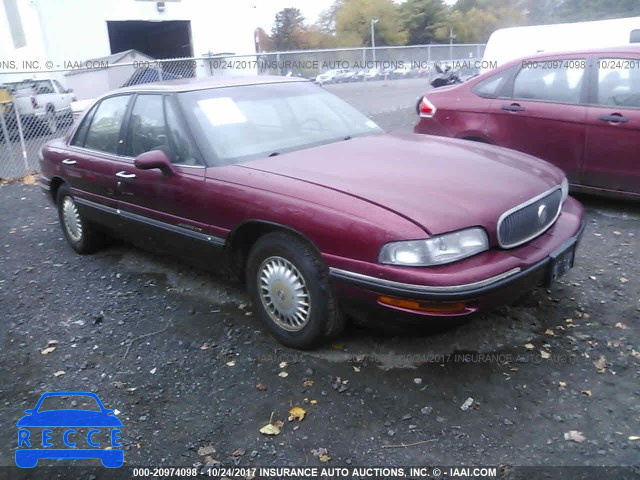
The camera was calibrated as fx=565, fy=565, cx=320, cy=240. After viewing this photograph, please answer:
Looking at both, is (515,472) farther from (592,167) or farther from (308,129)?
(592,167)

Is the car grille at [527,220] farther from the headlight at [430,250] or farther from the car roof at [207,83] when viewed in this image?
the car roof at [207,83]

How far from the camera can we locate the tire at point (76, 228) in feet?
16.7

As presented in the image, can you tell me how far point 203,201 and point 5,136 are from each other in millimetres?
7144

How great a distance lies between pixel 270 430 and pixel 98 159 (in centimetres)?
290

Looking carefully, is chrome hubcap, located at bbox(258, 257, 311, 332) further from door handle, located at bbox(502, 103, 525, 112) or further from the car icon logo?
door handle, located at bbox(502, 103, 525, 112)

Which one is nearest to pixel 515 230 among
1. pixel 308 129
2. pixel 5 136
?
pixel 308 129

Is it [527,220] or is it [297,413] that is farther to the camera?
[527,220]

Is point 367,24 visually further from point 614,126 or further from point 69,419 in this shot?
point 69,419

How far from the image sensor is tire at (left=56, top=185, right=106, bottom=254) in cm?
509

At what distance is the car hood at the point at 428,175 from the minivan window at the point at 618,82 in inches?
70.5

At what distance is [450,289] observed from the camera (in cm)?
266

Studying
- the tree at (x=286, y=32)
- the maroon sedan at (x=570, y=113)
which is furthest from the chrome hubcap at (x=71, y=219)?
the tree at (x=286, y=32)

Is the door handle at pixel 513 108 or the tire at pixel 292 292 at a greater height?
the door handle at pixel 513 108

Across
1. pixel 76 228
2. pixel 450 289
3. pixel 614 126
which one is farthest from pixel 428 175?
pixel 76 228
